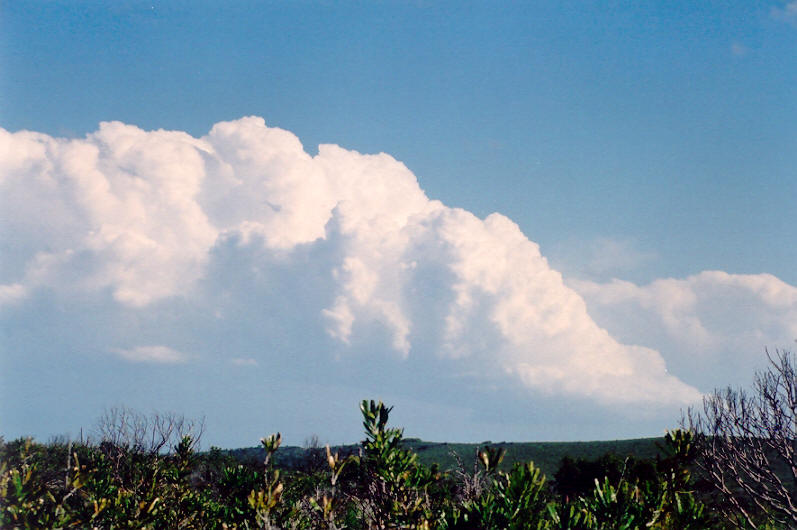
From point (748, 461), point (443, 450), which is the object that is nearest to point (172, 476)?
point (748, 461)

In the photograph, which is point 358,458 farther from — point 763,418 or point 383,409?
point 763,418

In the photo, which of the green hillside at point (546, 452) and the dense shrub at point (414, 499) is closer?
the dense shrub at point (414, 499)

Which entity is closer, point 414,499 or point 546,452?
point 414,499

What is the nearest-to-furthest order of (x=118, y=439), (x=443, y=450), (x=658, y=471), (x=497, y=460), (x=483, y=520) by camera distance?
1. (x=483, y=520)
2. (x=497, y=460)
3. (x=658, y=471)
4. (x=118, y=439)
5. (x=443, y=450)

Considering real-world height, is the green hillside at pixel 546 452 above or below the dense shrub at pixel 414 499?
below

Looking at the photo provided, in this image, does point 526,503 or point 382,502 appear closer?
point 526,503

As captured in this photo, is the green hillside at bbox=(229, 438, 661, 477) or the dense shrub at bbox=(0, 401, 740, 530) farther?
the green hillside at bbox=(229, 438, 661, 477)

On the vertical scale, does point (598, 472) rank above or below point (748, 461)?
below

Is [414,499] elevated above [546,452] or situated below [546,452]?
above

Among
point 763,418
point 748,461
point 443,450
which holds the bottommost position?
point 443,450

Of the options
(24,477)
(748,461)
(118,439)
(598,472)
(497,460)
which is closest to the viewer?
(497,460)

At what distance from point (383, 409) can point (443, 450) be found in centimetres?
9672

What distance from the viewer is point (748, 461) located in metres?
18.4

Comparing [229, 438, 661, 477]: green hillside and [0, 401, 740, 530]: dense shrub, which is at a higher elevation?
[0, 401, 740, 530]: dense shrub
